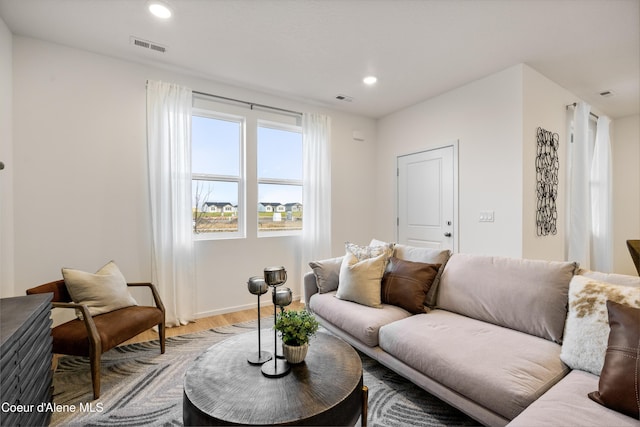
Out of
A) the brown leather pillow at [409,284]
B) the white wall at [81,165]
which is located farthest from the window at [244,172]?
the brown leather pillow at [409,284]

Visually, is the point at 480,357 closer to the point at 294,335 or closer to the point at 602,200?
the point at 294,335

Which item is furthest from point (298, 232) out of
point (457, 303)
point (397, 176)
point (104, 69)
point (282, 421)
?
point (282, 421)

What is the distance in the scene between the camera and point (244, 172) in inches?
144

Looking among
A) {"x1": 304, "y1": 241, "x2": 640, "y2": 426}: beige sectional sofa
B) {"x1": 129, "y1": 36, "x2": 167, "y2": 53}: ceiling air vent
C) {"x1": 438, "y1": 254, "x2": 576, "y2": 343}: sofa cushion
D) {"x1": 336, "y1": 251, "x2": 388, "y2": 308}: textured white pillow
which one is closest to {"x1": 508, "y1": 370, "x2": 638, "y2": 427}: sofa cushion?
{"x1": 304, "y1": 241, "x2": 640, "y2": 426}: beige sectional sofa

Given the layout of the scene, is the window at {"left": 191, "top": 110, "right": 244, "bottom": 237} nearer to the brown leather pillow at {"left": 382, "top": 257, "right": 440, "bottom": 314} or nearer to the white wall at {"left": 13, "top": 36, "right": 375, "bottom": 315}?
the white wall at {"left": 13, "top": 36, "right": 375, "bottom": 315}

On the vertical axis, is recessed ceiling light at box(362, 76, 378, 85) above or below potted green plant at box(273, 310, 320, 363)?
above

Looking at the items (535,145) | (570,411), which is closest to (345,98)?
(535,145)

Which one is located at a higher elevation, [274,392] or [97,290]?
[97,290]

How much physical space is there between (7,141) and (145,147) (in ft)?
3.28

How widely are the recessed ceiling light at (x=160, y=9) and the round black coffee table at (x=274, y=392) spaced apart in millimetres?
2456

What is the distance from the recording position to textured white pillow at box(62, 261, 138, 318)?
7.22 ft

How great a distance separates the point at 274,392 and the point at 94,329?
141 centimetres

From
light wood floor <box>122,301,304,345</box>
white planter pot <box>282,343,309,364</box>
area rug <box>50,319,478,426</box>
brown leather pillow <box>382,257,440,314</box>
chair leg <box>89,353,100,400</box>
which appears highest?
brown leather pillow <box>382,257,440,314</box>

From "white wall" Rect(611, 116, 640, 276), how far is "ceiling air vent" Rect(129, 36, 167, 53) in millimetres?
6837
